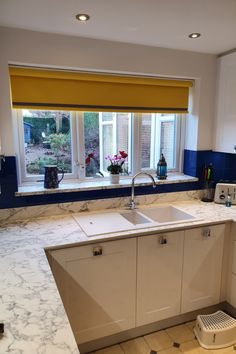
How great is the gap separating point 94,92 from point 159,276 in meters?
1.54

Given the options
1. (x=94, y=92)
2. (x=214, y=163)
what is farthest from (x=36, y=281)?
(x=214, y=163)

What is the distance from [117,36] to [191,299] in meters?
2.12

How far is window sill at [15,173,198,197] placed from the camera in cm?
210

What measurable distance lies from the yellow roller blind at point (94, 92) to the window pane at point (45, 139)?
16 centimetres

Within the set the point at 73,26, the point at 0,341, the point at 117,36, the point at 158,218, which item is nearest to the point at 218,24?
the point at 117,36

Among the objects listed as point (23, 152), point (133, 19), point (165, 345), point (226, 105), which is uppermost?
point (133, 19)

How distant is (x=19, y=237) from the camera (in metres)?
1.75

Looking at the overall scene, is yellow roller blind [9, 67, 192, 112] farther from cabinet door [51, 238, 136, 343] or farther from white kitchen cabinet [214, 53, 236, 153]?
cabinet door [51, 238, 136, 343]

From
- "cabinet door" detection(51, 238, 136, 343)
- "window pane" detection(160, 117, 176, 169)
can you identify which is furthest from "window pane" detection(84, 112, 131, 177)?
"cabinet door" detection(51, 238, 136, 343)

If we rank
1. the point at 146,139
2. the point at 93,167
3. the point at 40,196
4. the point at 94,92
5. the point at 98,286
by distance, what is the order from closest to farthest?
the point at 98,286
the point at 40,196
the point at 94,92
the point at 93,167
the point at 146,139

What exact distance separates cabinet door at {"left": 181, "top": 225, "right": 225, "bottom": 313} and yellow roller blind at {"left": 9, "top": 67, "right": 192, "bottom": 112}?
1185 millimetres

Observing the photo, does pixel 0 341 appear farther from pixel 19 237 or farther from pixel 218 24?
pixel 218 24

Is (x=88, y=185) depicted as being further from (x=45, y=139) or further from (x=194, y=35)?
(x=194, y=35)

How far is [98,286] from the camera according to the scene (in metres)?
1.78
